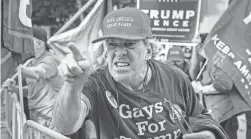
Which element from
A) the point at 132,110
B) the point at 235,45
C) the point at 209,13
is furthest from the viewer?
the point at 209,13

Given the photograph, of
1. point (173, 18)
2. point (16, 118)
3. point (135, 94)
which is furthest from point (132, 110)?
point (173, 18)

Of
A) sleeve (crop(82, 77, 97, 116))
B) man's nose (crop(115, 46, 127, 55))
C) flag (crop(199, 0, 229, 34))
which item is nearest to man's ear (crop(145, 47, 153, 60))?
man's nose (crop(115, 46, 127, 55))

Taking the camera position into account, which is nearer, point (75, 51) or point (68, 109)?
point (75, 51)

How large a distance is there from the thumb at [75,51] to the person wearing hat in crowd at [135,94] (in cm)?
48

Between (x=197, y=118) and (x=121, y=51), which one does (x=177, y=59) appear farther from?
(x=121, y=51)

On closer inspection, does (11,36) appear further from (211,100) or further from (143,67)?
(211,100)

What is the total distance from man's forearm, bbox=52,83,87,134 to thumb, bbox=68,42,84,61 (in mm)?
217

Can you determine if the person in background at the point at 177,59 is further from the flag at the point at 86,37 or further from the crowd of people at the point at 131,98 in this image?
the crowd of people at the point at 131,98

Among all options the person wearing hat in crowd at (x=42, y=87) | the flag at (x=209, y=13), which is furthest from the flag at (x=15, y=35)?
the flag at (x=209, y=13)

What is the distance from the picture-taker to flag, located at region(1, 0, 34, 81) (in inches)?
150

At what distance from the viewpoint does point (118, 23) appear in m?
2.62

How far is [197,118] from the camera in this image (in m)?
2.96

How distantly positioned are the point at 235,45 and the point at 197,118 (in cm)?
229

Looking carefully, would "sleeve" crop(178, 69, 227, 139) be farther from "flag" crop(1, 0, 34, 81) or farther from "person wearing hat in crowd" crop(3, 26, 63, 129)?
"person wearing hat in crowd" crop(3, 26, 63, 129)
